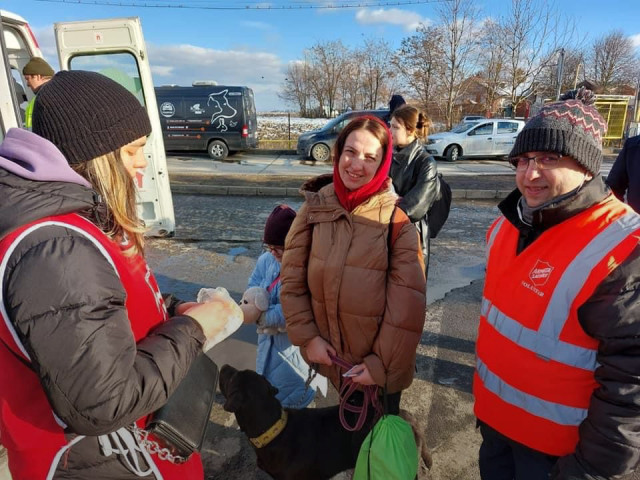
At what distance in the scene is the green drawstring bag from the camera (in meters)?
1.58

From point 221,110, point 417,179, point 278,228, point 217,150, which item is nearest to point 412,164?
point 417,179

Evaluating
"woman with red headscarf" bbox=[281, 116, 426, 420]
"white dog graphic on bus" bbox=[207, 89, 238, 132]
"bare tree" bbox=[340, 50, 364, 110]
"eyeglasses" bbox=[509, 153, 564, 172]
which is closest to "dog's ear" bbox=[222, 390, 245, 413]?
"woman with red headscarf" bbox=[281, 116, 426, 420]

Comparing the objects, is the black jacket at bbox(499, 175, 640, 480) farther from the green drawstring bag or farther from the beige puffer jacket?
the beige puffer jacket

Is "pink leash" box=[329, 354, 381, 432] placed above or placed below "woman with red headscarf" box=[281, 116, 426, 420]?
below

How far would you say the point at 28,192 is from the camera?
899 millimetres

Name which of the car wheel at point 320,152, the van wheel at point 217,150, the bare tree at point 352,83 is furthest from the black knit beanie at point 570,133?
the bare tree at point 352,83

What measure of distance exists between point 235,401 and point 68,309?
3.77ft

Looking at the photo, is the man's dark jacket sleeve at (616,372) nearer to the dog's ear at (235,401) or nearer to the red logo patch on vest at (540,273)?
the red logo patch on vest at (540,273)

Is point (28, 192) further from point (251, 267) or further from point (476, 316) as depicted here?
point (251, 267)

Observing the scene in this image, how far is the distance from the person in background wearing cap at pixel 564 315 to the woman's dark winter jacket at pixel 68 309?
1.16m

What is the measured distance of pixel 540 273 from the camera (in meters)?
1.36

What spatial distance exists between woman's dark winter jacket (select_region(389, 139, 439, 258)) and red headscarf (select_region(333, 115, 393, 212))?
3.42 ft

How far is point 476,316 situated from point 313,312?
255 centimetres

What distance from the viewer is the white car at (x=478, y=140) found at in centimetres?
1544
